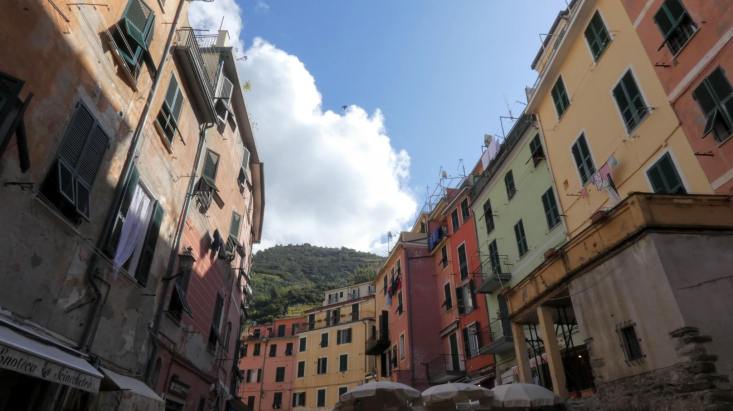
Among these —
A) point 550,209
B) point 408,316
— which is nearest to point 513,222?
point 550,209

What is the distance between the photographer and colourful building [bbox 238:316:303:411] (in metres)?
49.4

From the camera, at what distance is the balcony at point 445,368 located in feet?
86.8

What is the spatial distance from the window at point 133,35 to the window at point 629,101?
45.9ft

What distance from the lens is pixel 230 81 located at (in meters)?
17.9

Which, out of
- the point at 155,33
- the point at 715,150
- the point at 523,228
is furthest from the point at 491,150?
the point at 155,33

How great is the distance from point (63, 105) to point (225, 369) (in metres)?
15.4

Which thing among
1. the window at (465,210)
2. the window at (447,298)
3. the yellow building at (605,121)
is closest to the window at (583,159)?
the yellow building at (605,121)

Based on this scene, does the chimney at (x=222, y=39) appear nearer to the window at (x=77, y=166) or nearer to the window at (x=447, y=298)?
the window at (x=77, y=166)

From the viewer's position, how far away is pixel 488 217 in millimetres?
25609

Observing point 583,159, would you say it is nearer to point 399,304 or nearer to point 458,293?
point 458,293

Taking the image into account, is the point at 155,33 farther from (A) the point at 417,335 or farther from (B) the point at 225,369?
(A) the point at 417,335

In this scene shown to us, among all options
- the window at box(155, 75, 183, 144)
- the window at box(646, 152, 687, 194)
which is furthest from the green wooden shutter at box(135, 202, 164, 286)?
the window at box(646, 152, 687, 194)

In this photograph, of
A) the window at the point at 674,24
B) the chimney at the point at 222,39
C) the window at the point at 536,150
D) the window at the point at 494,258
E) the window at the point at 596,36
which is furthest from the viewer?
the window at the point at 494,258

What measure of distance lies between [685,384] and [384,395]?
9960 mm
